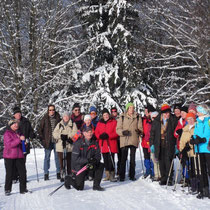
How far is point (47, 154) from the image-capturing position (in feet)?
29.3

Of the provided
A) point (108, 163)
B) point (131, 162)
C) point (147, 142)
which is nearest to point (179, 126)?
point (147, 142)

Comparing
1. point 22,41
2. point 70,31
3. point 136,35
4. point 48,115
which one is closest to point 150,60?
point 136,35

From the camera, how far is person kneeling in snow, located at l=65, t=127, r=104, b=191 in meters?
7.18

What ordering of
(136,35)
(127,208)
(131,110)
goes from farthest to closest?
(136,35)
(131,110)
(127,208)

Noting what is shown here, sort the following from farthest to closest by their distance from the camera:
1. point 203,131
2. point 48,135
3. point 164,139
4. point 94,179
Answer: point 48,135 < point 164,139 < point 94,179 < point 203,131

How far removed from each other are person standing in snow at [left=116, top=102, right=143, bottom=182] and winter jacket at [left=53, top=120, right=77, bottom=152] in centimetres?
117

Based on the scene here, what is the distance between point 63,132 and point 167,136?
8.68ft

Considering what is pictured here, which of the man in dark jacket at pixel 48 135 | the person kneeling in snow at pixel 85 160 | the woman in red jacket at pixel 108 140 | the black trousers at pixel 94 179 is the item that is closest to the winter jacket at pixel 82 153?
the person kneeling in snow at pixel 85 160

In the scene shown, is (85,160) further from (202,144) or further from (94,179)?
(202,144)

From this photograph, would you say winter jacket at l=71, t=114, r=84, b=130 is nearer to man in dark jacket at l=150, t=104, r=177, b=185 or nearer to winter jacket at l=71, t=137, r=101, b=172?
winter jacket at l=71, t=137, r=101, b=172

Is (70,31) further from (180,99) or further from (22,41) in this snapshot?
(180,99)

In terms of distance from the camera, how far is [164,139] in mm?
7590

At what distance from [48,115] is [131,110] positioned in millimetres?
2301

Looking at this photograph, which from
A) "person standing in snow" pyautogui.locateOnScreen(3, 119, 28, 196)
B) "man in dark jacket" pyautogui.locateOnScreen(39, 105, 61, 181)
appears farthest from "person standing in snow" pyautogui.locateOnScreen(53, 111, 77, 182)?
"person standing in snow" pyautogui.locateOnScreen(3, 119, 28, 196)
